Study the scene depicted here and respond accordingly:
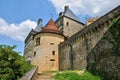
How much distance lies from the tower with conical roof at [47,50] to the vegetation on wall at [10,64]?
13331mm

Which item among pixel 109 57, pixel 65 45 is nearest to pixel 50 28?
pixel 65 45

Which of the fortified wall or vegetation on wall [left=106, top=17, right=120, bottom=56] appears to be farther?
the fortified wall

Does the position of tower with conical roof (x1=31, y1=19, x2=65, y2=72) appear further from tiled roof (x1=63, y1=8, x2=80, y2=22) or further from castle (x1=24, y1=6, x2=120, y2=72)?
tiled roof (x1=63, y1=8, x2=80, y2=22)

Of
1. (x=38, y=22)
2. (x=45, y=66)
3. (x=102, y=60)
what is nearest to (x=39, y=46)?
(x=45, y=66)

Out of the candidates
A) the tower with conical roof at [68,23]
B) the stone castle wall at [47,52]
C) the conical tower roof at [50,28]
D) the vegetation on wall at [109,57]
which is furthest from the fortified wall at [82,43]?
the tower with conical roof at [68,23]

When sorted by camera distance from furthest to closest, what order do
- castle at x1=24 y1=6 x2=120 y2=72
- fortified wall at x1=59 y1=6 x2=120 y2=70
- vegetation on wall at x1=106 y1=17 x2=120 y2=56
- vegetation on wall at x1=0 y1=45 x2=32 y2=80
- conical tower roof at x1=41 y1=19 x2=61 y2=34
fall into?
conical tower roof at x1=41 y1=19 x2=61 y2=34 < castle at x1=24 y1=6 x2=120 y2=72 < fortified wall at x1=59 y1=6 x2=120 y2=70 < vegetation on wall at x1=0 y1=45 x2=32 y2=80 < vegetation on wall at x1=106 y1=17 x2=120 y2=56

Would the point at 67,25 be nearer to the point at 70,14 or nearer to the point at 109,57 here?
the point at 70,14

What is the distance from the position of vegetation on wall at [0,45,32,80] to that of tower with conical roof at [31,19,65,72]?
1333 cm

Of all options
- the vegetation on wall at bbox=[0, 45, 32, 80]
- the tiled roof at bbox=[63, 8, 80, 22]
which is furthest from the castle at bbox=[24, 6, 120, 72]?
the vegetation on wall at bbox=[0, 45, 32, 80]

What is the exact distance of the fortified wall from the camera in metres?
18.8

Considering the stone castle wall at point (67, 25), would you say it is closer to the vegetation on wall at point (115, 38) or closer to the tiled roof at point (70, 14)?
the tiled roof at point (70, 14)

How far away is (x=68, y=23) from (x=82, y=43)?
1569cm

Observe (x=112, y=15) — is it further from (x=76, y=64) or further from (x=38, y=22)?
(x=38, y=22)

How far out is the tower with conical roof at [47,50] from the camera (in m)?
28.7
